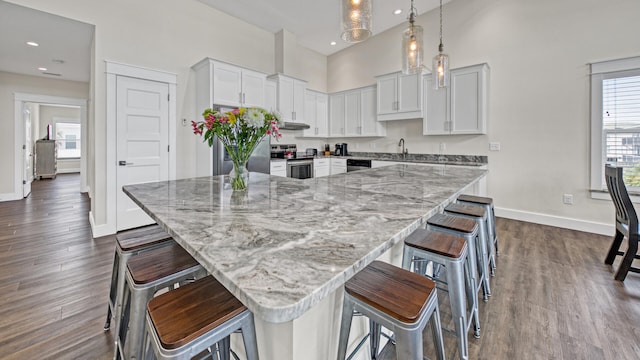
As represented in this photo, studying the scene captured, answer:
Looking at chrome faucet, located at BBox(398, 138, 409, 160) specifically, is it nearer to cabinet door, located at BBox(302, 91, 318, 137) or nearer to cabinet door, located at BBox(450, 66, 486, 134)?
cabinet door, located at BBox(450, 66, 486, 134)

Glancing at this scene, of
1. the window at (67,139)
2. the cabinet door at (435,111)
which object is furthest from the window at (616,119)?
the window at (67,139)

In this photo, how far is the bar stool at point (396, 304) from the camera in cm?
83

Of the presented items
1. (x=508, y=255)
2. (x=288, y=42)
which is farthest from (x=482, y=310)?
(x=288, y=42)

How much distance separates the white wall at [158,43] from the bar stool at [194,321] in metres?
3.42

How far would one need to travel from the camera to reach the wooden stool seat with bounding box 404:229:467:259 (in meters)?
1.32

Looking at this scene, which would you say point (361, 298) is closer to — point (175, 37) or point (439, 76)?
point (439, 76)

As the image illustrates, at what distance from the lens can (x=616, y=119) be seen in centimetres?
336

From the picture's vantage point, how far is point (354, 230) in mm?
887

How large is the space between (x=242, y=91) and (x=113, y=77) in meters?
1.61

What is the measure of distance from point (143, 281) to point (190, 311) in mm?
378

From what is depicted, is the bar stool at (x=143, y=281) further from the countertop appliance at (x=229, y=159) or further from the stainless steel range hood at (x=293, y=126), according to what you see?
the stainless steel range hood at (x=293, y=126)

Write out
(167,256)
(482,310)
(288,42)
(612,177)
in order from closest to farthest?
(167,256)
(482,310)
(612,177)
(288,42)

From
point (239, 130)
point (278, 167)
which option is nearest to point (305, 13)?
point (278, 167)

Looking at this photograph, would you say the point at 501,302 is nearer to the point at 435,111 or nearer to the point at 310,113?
the point at 435,111
